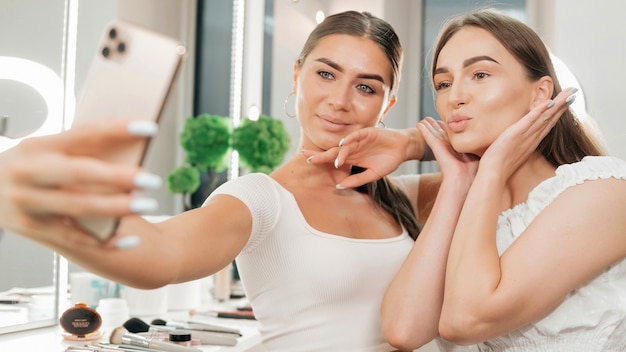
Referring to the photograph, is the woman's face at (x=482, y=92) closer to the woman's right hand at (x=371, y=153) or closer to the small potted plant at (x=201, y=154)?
the woman's right hand at (x=371, y=153)

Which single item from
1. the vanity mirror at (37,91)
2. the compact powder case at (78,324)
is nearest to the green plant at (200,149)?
the vanity mirror at (37,91)

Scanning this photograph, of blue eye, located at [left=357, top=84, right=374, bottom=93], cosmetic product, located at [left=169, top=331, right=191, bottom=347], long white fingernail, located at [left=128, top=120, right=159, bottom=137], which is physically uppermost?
blue eye, located at [left=357, top=84, right=374, bottom=93]

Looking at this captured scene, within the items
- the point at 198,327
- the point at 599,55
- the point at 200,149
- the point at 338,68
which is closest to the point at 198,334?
the point at 198,327

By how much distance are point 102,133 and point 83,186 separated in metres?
0.04

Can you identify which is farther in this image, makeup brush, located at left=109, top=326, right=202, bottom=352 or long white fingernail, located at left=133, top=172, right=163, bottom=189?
makeup brush, located at left=109, top=326, right=202, bottom=352

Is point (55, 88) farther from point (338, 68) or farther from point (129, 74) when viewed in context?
point (129, 74)

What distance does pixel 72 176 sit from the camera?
0.43 m

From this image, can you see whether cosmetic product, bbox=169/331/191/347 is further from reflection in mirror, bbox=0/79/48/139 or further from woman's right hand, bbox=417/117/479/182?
woman's right hand, bbox=417/117/479/182

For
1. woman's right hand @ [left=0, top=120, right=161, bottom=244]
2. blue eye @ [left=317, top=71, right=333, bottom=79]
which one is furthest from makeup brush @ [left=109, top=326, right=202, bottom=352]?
woman's right hand @ [left=0, top=120, right=161, bottom=244]

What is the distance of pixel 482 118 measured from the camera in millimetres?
1118

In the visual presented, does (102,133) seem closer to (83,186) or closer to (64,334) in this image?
(83,186)

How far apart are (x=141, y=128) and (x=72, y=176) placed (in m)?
0.05

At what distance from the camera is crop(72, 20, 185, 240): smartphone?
481 mm

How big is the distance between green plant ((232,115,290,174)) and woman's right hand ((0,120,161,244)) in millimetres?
1969
